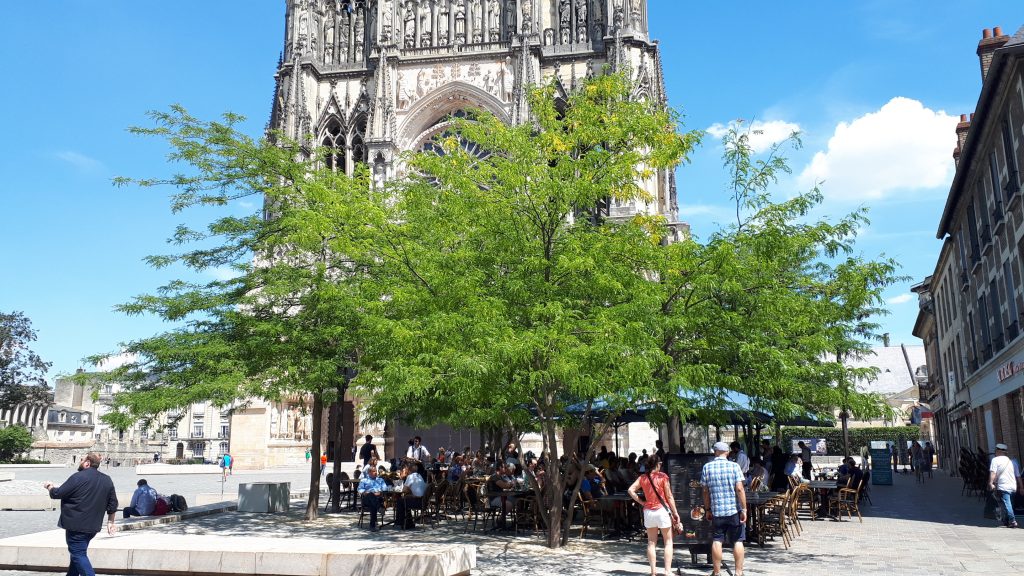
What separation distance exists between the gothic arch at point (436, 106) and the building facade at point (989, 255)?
67.2 feet

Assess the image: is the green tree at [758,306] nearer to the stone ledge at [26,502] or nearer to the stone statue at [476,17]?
the stone ledge at [26,502]

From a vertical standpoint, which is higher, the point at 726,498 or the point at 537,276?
the point at 537,276

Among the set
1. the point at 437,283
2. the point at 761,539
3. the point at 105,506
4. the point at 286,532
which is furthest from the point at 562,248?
the point at 286,532

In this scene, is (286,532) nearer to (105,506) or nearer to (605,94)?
(105,506)

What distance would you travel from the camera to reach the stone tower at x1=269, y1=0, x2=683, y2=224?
3631 cm

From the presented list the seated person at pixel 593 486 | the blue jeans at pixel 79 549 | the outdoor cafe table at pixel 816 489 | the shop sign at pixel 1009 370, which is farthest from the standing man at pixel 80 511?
the shop sign at pixel 1009 370

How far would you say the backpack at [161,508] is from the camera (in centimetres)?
1472

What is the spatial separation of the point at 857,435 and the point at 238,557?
49152 millimetres

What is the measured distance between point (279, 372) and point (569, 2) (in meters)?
30.4

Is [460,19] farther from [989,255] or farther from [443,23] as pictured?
[989,255]

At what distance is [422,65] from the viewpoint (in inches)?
1513

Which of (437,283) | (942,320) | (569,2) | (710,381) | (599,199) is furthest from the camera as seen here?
(569,2)

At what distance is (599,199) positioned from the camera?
10.9 metres

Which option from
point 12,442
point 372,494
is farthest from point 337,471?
point 12,442
